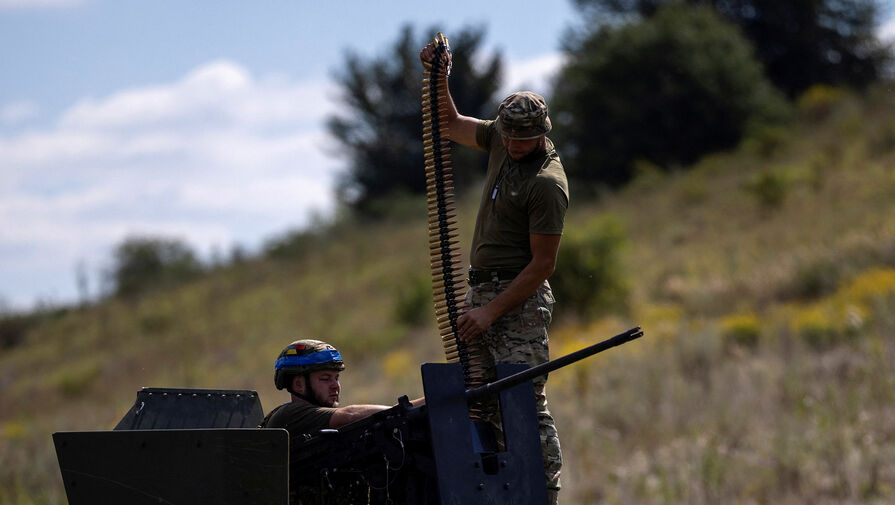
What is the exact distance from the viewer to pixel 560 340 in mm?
18438

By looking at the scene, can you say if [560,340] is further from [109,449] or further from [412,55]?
[412,55]

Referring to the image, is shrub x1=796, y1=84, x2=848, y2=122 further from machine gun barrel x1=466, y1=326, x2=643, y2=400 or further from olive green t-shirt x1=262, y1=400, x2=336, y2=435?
olive green t-shirt x1=262, y1=400, x2=336, y2=435

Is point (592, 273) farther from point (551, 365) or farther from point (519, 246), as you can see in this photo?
point (551, 365)

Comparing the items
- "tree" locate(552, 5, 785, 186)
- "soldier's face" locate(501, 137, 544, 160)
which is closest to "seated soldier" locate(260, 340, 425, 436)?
"soldier's face" locate(501, 137, 544, 160)

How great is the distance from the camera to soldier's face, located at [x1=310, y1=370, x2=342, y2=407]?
5.74m

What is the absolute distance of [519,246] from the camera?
616 cm

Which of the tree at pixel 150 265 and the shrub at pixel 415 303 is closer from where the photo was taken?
the shrub at pixel 415 303

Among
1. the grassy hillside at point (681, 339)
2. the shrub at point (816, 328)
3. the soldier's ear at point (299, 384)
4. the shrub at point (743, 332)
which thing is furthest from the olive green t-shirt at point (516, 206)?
the shrub at point (743, 332)

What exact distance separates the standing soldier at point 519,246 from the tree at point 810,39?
41.2 meters

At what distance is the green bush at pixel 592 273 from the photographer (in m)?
19.9

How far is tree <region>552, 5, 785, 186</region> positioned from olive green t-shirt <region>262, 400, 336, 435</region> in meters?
33.6

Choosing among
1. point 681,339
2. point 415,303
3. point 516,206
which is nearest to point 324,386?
point 516,206

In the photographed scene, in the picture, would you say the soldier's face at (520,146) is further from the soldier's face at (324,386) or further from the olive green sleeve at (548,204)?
the soldier's face at (324,386)

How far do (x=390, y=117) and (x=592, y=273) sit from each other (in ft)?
105
